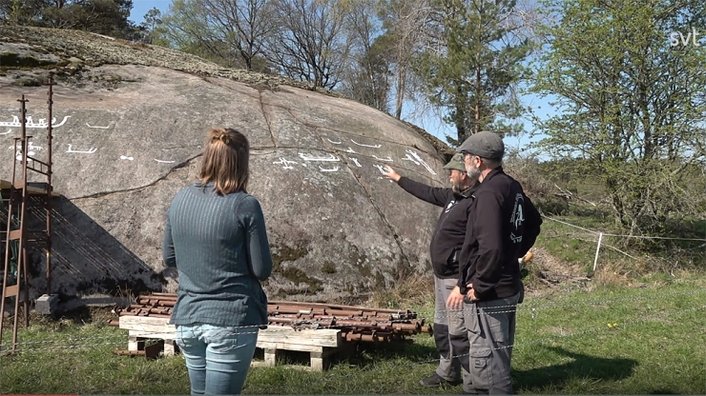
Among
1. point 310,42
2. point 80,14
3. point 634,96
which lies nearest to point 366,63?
point 310,42

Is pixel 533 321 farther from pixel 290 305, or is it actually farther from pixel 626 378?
pixel 290 305

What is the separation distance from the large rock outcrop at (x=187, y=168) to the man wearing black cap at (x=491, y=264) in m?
4.24

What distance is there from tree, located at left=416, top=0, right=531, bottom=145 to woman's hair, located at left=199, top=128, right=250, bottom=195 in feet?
57.0

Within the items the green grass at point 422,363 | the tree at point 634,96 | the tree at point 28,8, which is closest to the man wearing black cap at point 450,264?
the green grass at point 422,363

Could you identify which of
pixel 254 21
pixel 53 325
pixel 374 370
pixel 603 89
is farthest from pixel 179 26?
pixel 374 370

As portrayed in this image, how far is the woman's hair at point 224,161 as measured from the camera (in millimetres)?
3092

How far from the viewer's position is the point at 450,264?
4.91 m

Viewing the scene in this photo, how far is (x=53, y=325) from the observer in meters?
7.13

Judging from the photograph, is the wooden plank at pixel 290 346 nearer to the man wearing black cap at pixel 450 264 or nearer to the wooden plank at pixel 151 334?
the wooden plank at pixel 151 334

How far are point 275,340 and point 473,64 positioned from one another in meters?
16.4

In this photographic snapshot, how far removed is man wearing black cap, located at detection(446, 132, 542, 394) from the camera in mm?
3797

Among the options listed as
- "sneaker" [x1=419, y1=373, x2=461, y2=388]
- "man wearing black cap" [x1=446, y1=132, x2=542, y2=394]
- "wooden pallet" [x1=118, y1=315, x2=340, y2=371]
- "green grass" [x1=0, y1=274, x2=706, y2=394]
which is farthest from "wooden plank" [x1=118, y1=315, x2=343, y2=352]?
"man wearing black cap" [x1=446, y1=132, x2=542, y2=394]

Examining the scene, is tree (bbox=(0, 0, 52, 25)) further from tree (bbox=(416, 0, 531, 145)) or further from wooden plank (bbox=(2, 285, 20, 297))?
wooden plank (bbox=(2, 285, 20, 297))

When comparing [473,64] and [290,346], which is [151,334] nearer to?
[290,346]
